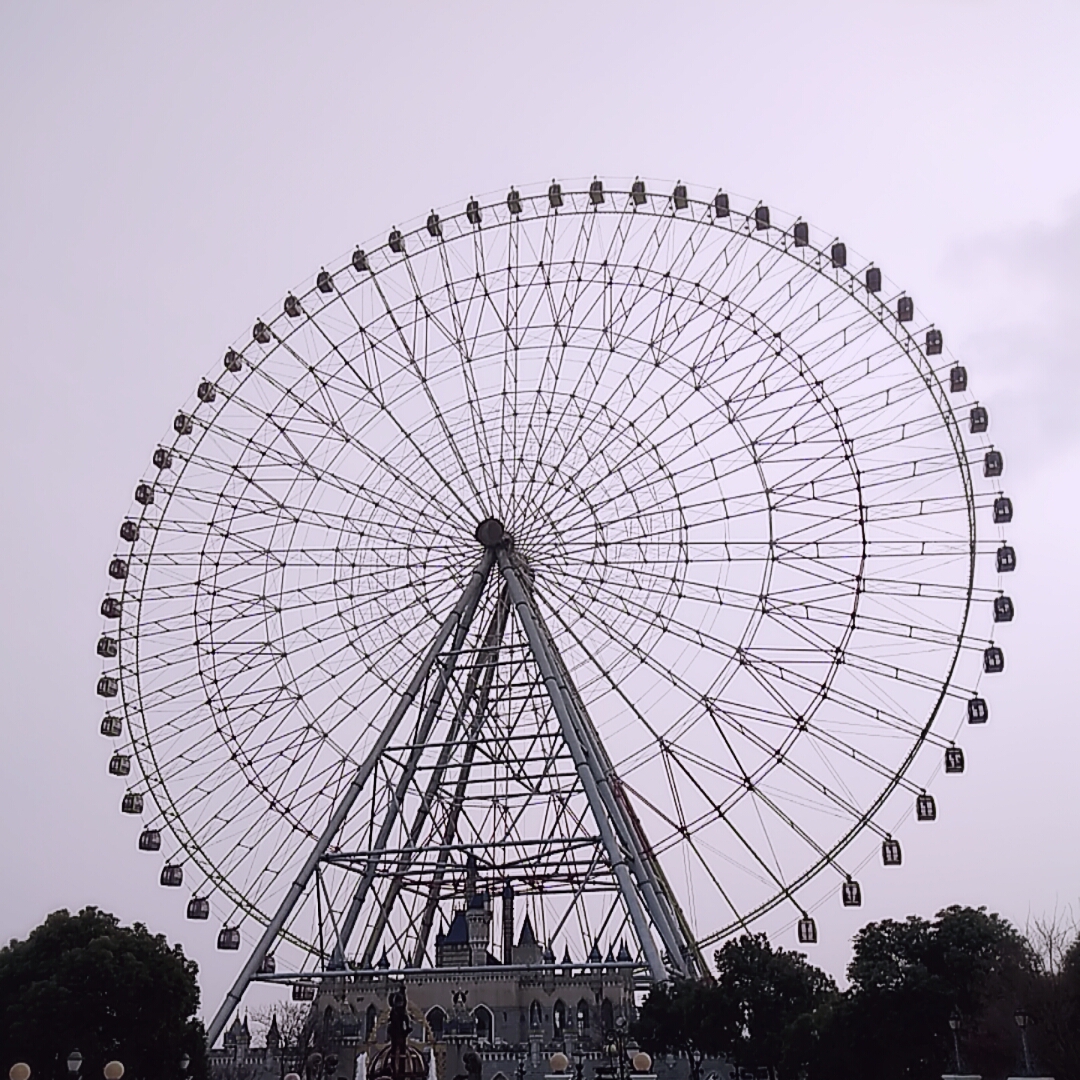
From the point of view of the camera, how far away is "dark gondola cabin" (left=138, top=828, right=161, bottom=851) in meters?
37.7

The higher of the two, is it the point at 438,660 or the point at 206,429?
the point at 206,429

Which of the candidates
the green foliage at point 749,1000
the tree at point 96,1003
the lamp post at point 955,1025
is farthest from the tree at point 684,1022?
the tree at point 96,1003

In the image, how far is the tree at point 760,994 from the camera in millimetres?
50812

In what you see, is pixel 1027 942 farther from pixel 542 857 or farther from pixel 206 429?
pixel 206 429

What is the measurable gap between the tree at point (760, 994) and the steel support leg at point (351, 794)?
71.7 ft

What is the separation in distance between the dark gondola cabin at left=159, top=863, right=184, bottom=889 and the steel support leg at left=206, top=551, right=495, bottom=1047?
3.11 meters

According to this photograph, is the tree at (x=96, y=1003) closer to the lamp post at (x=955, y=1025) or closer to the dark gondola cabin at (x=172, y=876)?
the dark gondola cabin at (x=172, y=876)

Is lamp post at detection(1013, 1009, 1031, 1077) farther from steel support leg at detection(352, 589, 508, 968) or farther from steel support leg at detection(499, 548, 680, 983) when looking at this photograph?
steel support leg at detection(352, 589, 508, 968)

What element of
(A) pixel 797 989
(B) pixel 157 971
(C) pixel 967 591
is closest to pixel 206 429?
(B) pixel 157 971

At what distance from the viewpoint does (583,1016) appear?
6950 cm

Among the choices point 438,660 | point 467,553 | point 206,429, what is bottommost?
point 438,660

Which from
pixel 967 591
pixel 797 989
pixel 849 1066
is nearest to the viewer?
pixel 967 591

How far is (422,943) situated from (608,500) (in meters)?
14.3

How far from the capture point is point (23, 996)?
37.2m
